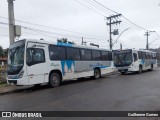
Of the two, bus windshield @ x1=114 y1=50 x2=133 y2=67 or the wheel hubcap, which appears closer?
the wheel hubcap

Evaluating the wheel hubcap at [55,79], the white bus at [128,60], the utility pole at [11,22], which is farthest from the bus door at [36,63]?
the white bus at [128,60]

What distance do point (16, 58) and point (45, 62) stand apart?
1754 millimetres

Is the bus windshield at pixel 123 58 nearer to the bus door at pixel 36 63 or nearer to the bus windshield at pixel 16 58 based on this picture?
the bus door at pixel 36 63

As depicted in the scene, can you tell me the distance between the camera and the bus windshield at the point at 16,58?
12.5 meters

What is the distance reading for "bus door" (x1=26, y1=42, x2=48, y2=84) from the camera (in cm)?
1255

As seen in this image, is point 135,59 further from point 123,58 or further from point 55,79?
point 55,79

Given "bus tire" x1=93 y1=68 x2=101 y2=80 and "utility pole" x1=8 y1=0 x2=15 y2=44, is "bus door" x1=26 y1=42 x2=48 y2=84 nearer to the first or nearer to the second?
"utility pole" x1=8 y1=0 x2=15 y2=44

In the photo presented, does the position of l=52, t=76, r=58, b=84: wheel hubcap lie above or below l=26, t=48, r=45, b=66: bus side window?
below

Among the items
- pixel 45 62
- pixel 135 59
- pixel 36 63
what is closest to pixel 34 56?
pixel 36 63

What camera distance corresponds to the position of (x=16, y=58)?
42.4 feet

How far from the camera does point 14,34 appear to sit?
16750 millimetres

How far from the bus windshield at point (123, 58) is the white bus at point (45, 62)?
7.80 meters

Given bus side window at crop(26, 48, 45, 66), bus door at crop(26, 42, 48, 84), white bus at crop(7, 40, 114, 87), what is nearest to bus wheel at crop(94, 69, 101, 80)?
white bus at crop(7, 40, 114, 87)

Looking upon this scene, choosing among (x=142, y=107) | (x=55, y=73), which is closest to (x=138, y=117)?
(x=142, y=107)
